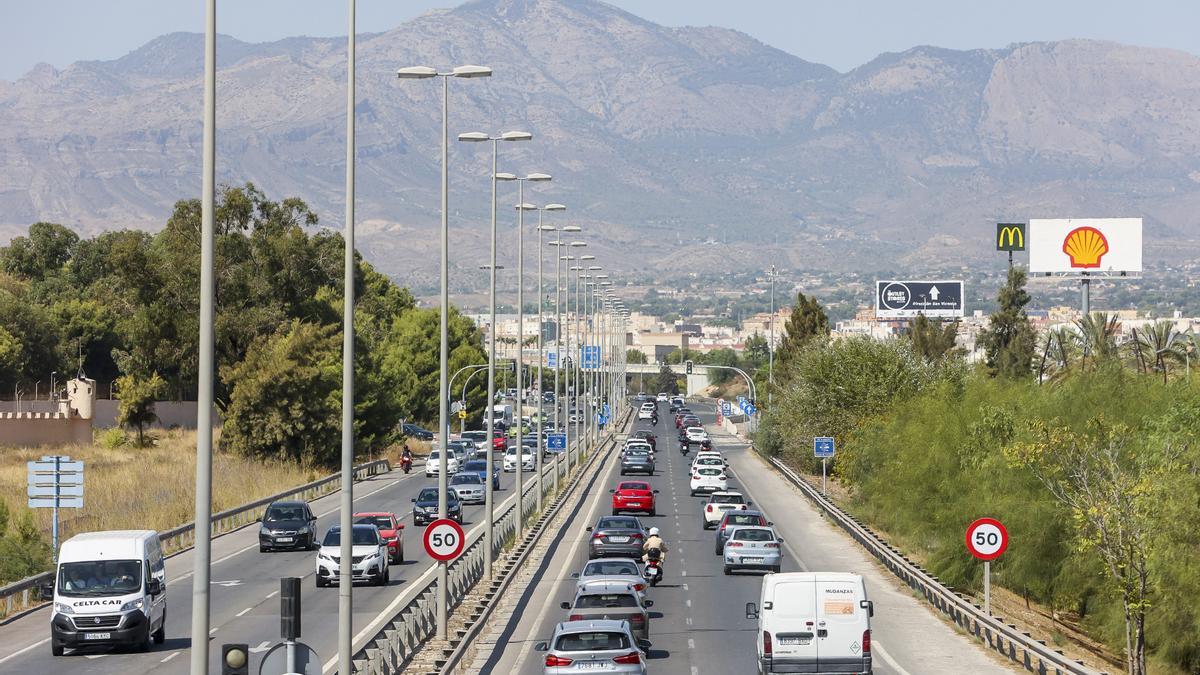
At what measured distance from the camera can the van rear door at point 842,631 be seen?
27422mm

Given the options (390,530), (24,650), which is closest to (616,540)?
(390,530)

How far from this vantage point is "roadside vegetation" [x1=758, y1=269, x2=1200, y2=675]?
35.5 m

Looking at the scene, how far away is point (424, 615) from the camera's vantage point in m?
33.1

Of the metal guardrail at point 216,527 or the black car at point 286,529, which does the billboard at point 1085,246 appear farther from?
the black car at point 286,529

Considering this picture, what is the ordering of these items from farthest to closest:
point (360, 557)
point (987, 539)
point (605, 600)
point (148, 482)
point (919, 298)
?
point (919, 298), point (148, 482), point (360, 557), point (987, 539), point (605, 600)

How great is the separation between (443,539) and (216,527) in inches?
1162

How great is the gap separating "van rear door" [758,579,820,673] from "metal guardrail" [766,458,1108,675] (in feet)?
12.4

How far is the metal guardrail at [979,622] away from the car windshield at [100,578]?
50.8 feet

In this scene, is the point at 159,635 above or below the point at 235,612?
above

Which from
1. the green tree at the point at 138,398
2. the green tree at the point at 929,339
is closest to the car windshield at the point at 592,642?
the green tree at the point at 138,398

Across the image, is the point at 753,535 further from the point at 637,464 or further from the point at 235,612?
the point at 637,464

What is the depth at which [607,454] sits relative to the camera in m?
113

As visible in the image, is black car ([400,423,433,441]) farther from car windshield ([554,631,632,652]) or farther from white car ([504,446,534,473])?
car windshield ([554,631,632,652])

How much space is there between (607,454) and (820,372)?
3156 centimetres
